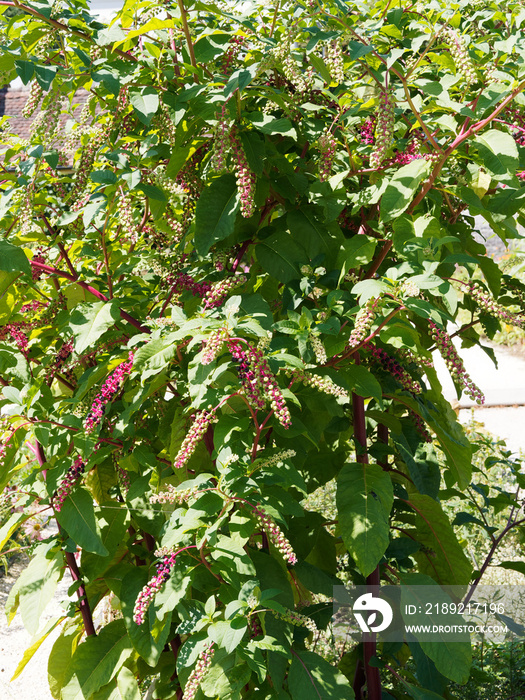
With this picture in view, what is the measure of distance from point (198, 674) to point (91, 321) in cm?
88

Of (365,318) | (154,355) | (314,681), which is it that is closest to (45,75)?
(154,355)

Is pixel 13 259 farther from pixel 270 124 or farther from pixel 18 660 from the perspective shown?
pixel 18 660

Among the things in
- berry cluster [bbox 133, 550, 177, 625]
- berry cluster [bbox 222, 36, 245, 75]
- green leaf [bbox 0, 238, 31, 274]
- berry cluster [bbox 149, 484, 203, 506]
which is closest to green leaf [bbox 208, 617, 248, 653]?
berry cluster [bbox 133, 550, 177, 625]

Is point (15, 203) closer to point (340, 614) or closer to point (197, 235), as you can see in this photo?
point (197, 235)

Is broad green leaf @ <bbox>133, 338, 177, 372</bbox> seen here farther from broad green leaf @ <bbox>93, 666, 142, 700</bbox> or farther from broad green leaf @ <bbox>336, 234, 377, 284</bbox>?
broad green leaf @ <bbox>93, 666, 142, 700</bbox>

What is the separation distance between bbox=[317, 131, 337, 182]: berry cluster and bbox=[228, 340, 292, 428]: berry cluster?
589mm

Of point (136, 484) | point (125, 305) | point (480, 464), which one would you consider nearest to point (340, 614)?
point (480, 464)

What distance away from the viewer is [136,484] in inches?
74.7

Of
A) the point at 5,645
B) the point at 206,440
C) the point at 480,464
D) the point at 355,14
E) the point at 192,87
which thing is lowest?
the point at 5,645

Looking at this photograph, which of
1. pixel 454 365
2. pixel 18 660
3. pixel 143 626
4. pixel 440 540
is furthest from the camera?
pixel 18 660

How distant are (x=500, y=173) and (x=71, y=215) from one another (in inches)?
41.3

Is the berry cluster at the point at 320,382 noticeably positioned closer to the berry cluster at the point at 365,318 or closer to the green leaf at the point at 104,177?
the berry cluster at the point at 365,318
